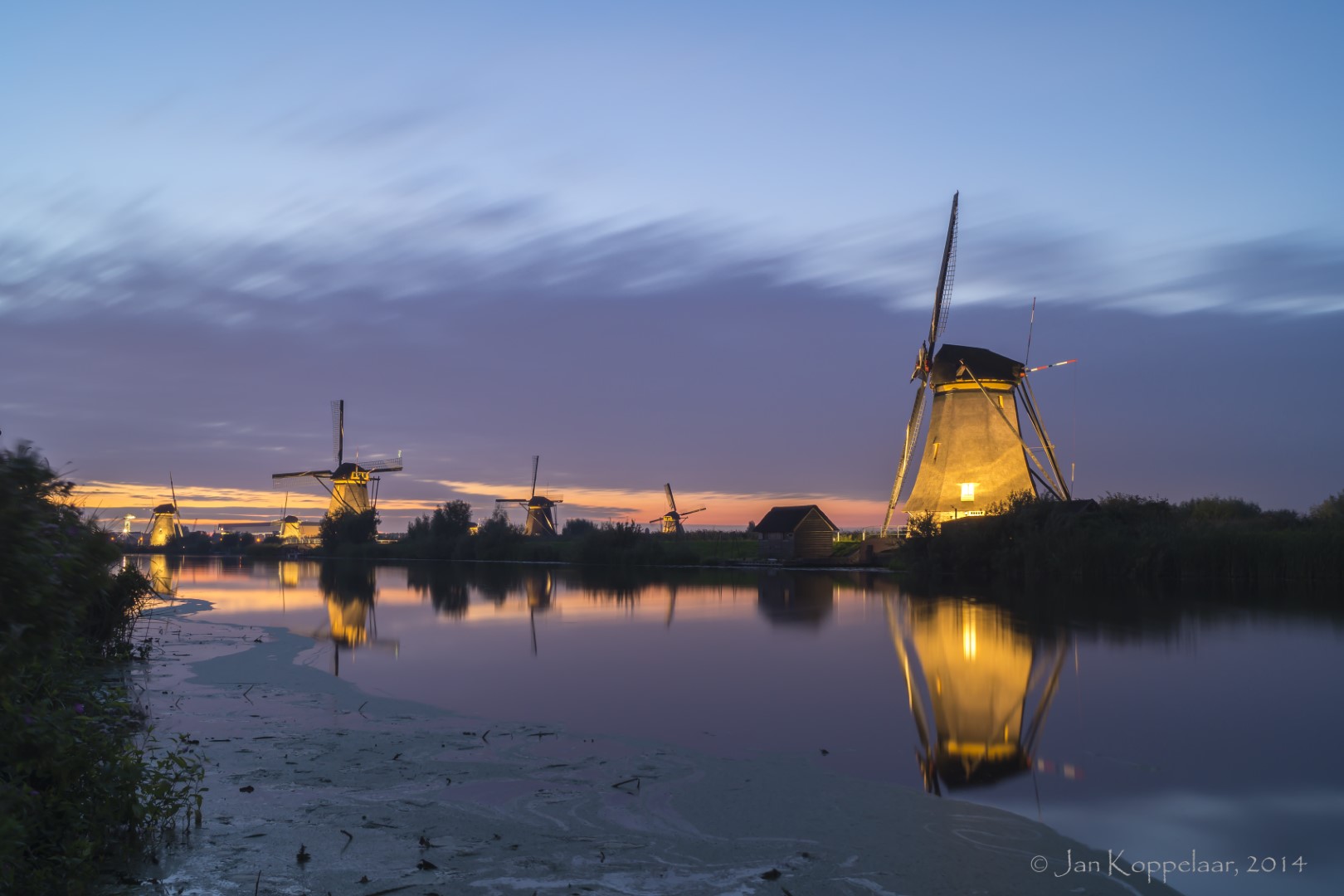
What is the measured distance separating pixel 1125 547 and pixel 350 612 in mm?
22010

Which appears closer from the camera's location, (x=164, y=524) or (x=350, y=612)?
(x=350, y=612)

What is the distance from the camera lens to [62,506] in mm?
3727

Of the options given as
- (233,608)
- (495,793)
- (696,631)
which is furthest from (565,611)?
(495,793)

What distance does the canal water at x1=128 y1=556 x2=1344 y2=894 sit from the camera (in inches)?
240

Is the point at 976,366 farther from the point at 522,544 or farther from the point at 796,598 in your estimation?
the point at 522,544

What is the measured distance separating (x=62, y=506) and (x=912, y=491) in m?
34.0

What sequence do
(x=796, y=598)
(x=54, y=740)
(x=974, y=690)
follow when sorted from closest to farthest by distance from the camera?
1. (x=54, y=740)
2. (x=974, y=690)
3. (x=796, y=598)

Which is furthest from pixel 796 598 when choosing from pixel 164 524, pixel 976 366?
pixel 164 524

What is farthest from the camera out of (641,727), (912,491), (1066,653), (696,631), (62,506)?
(912,491)

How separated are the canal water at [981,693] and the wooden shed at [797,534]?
18.3 metres

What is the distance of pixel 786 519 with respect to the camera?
Result: 4247 centimetres

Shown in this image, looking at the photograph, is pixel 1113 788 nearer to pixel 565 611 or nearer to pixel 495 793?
pixel 495 793

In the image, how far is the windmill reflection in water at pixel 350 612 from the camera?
15.6 m

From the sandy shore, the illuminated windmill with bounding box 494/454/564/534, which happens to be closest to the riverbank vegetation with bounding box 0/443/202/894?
the sandy shore
